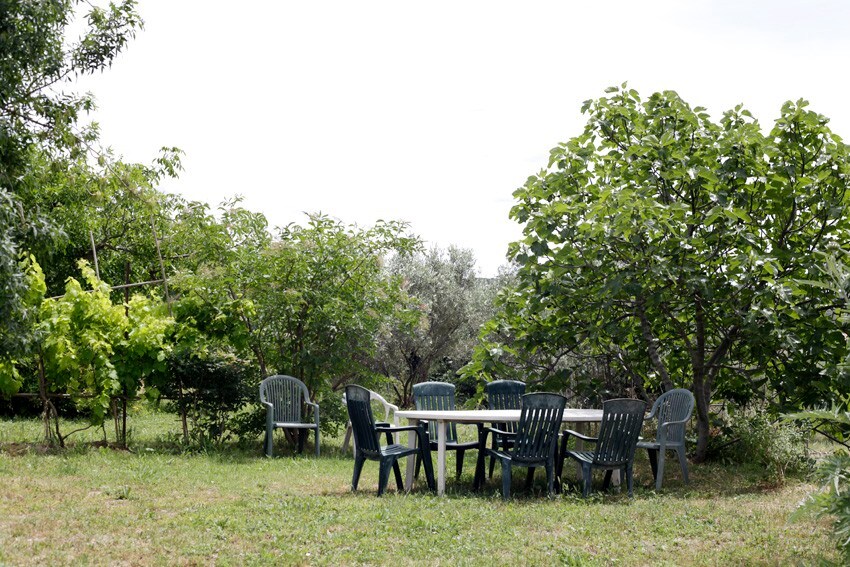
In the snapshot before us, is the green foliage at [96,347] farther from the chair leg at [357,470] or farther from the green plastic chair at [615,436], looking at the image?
the green plastic chair at [615,436]

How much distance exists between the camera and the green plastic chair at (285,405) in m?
10.5

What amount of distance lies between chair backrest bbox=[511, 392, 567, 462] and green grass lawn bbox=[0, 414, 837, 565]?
1.44 feet

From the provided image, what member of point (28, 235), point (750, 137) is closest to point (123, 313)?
point (28, 235)

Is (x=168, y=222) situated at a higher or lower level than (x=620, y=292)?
higher

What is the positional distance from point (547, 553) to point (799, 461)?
4.85 meters

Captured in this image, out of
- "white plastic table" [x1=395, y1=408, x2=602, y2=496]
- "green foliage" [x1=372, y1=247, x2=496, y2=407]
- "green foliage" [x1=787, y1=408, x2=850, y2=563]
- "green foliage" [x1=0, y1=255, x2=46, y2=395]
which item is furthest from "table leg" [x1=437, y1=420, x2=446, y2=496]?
"green foliage" [x1=372, y1=247, x2=496, y2=407]

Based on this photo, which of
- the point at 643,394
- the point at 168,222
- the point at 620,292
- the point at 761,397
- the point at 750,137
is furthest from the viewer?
the point at 168,222

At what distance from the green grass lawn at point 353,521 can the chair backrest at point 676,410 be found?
1.78 ft

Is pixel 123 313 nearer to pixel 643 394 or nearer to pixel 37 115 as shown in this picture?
pixel 37 115

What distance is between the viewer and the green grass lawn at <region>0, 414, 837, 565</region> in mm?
5512

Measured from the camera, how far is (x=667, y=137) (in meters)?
9.41

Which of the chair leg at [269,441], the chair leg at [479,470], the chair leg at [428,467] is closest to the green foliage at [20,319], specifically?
the chair leg at [269,441]

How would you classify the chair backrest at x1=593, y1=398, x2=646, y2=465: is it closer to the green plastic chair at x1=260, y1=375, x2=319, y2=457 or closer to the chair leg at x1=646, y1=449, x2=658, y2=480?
the chair leg at x1=646, y1=449, x2=658, y2=480

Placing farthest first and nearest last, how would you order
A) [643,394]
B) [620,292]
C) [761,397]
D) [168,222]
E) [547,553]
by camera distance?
[168,222]
[643,394]
[761,397]
[620,292]
[547,553]
